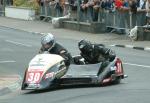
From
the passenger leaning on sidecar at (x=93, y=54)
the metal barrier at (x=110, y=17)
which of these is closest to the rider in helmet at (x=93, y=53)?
the passenger leaning on sidecar at (x=93, y=54)

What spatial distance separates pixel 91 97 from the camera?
13500 millimetres

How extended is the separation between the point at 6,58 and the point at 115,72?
9.43m

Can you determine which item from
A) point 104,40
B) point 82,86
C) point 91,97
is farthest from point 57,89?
point 104,40

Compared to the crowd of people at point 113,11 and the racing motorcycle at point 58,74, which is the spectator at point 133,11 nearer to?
the crowd of people at point 113,11

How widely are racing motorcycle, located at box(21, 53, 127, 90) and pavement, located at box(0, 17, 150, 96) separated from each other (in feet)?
4.71

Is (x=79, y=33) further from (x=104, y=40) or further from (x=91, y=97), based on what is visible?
(x=91, y=97)

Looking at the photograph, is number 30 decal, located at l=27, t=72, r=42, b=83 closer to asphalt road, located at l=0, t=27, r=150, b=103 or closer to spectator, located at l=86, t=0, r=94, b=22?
asphalt road, located at l=0, t=27, r=150, b=103

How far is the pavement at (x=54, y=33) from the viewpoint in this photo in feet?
57.2

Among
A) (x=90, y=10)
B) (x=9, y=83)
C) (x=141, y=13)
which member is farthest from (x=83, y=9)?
(x=9, y=83)

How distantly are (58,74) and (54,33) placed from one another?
22578 mm

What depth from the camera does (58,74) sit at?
15.3 meters

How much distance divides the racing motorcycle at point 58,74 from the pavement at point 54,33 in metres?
1.44

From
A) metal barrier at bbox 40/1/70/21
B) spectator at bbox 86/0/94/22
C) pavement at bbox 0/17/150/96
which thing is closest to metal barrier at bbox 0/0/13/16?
pavement at bbox 0/17/150/96

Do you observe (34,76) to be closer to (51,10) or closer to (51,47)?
(51,47)
